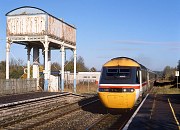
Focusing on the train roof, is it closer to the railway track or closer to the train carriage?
the train carriage

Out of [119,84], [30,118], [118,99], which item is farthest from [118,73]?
[30,118]

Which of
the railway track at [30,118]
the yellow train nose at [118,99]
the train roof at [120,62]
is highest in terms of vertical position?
the train roof at [120,62]

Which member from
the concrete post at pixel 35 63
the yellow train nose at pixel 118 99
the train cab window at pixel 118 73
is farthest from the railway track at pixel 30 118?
the concrete post at pixel 35 63

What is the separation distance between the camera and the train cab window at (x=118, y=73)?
15.8 meters

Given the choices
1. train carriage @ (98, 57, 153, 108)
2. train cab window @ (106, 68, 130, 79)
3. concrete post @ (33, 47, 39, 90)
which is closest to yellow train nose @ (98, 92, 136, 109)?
train carriage @ (98, 57, 153, 108)

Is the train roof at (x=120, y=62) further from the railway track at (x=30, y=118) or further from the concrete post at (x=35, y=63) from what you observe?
the concrete post at (x=35, y=63)

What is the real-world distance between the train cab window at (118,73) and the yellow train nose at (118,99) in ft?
3.59

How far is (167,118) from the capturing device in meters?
14.3

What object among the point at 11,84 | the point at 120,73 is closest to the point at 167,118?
the point at 120,73

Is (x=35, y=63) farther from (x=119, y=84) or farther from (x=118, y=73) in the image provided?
(x=119, y=84)

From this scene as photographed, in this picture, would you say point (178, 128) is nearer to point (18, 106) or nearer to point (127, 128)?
point (127, 128)

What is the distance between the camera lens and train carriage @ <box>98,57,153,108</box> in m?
15.1

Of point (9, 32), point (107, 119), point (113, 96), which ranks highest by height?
point (9, 32)

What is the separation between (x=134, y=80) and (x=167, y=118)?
251cm
